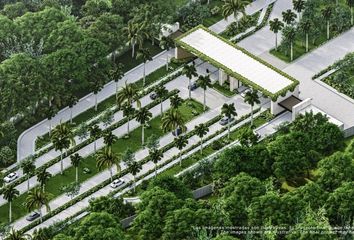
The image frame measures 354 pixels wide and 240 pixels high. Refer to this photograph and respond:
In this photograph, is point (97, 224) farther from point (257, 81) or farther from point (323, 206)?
point (257, 81)

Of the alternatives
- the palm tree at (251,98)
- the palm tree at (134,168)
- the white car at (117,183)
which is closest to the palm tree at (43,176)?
the white car at (117,183)

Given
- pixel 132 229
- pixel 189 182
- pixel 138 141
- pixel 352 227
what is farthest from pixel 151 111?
pixel 352 227

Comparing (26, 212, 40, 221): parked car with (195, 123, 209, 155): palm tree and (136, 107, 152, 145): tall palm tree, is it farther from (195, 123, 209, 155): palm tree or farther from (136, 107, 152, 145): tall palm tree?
(195, 123, 209, 155): palm tree

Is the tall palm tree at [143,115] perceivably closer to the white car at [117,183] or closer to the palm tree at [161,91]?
the palm tree at [161,91]

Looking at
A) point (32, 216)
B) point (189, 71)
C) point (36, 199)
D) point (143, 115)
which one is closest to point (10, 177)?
point (32, 216)

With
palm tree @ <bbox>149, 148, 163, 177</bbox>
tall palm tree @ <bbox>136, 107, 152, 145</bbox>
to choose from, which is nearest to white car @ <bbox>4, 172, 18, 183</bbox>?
tall palm tree @ <bbox>136, 107, 152, 145</bbox>
